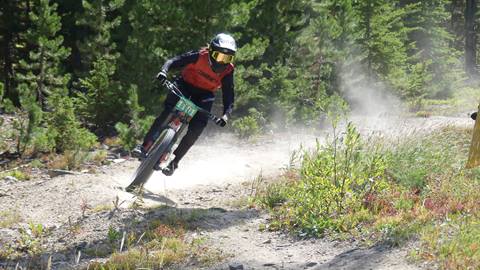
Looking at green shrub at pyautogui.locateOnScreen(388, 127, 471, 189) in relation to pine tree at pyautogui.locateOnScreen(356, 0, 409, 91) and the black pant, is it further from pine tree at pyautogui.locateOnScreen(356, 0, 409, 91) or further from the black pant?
pine tree at pyautogui.locateOnScreen(356, 0, 409, 91)

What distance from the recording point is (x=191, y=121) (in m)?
9.23

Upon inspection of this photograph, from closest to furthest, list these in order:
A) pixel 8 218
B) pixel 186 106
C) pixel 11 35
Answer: pixel 8 218 < pixel 186 106 < pixel 11 35

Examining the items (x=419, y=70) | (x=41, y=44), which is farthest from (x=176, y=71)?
(x=419, y=70)

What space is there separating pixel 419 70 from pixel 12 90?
56.3ft

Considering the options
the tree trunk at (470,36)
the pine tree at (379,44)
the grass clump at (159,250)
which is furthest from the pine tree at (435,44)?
the grass clump at (159,250)

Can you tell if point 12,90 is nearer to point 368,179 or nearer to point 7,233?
point 7,233

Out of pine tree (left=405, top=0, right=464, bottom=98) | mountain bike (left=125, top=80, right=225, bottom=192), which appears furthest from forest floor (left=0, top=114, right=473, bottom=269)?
pine tree (left=405, top=0, right=464, bottom=98)

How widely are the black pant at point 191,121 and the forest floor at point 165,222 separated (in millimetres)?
975

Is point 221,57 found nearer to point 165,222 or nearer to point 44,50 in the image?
point 165,222

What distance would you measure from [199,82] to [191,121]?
679 millimetres

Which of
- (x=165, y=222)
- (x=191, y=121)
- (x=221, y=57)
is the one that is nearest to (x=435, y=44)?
(x=221, y=57)

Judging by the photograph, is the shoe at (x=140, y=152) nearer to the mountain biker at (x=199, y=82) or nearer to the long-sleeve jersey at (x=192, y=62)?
the mountain biker at (x=199, y=82)

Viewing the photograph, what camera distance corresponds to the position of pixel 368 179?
25.0ft

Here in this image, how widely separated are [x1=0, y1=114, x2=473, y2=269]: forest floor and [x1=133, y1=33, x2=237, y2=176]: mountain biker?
1027 mm
